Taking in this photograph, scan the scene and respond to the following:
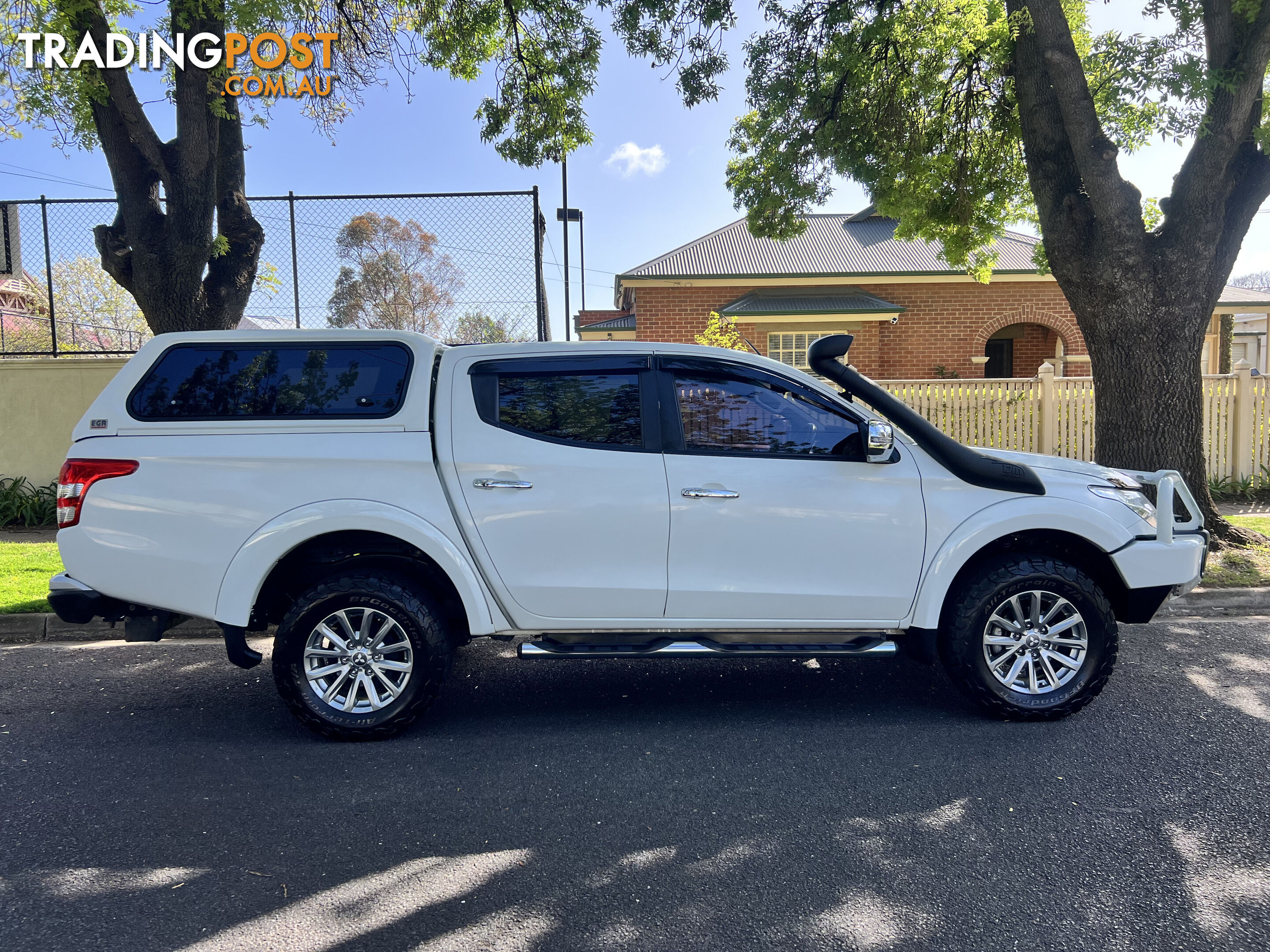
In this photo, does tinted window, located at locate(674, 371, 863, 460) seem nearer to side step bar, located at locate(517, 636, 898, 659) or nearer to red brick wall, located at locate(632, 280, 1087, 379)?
side step bar, located at locate(517, 636, 898, 659)

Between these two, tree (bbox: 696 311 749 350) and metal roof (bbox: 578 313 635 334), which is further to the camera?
metal roof (bbox: 578 313 635 334)

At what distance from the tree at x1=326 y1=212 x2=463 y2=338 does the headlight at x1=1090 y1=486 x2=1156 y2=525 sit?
8.00m

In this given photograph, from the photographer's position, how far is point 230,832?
3.23 m

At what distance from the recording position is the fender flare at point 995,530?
13.6 feet

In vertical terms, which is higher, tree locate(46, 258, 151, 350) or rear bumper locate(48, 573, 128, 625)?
tree locate(46, 258, 151, 350)

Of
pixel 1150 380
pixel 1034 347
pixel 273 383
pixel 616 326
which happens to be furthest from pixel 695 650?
pixel 1034 347

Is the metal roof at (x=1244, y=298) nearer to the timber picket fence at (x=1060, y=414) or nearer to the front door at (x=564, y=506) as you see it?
the timber picket fence at (x=1060, y=414)

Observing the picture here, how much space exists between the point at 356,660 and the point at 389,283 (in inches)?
333

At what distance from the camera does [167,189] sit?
282 inches

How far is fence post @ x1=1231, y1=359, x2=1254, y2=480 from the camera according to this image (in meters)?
11.4

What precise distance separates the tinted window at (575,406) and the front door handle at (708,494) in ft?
1.17

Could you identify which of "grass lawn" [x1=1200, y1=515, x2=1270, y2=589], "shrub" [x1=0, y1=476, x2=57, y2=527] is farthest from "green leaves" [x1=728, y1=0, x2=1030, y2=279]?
"shrub" [x1=0, y1=476, x2=57, y2=527]

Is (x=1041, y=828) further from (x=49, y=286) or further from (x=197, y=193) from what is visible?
(x=49, y=286)

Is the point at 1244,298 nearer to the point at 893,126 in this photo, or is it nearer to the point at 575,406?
the point at 893,126
